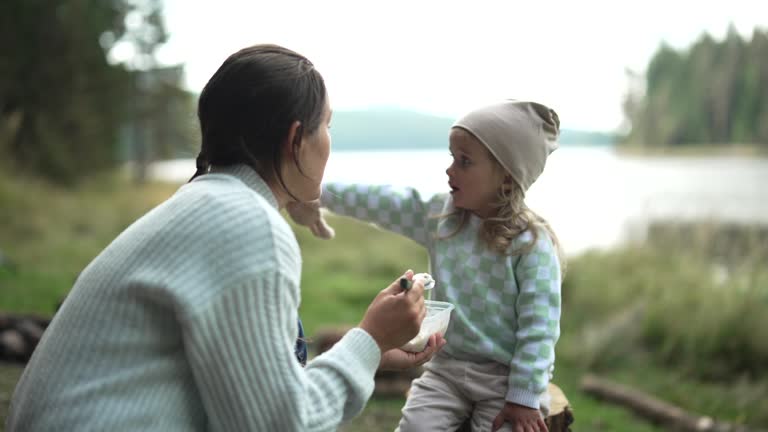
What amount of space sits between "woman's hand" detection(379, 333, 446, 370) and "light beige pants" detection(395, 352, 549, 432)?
353 mm

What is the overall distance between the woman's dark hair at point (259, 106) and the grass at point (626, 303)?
2.47 meters

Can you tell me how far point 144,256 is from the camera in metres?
1.51

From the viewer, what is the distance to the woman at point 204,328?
4.78 feet

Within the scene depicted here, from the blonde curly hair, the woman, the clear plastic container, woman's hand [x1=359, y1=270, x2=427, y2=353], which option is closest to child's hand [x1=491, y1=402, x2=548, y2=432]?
the clear plastic container

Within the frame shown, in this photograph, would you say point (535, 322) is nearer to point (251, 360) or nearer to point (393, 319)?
point (393, 319)

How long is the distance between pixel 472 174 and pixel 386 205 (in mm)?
387

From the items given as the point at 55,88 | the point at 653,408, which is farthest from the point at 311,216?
the point at 55,88

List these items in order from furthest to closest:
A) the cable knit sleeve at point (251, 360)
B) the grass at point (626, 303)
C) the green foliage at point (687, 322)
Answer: the green foliage at point (687, 322)
the grass at point (626, 303)
the cable knit sleeve at point (251, 360)

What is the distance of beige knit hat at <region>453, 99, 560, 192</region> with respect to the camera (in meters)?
2.37

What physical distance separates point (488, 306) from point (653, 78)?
848cm

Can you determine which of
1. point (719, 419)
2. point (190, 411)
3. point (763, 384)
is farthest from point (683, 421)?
point (190, 411)

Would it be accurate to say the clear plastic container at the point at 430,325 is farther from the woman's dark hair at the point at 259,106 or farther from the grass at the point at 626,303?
the grass at the point at 626,303

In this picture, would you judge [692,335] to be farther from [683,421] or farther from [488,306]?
[488,306]

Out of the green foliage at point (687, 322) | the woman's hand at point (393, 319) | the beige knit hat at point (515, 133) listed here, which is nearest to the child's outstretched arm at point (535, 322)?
the beige knit hat at point (515, 133)
